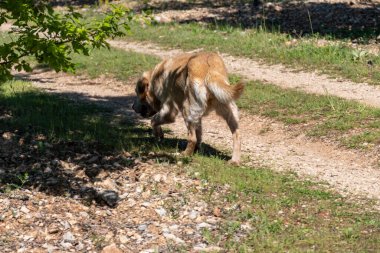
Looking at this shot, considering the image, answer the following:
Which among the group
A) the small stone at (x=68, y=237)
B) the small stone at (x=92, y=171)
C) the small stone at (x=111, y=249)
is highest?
the small stone at (x=111, y=249)

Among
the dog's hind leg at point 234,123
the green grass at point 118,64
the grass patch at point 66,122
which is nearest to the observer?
the dog's hind leg at point 234,123

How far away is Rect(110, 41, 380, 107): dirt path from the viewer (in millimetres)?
13775

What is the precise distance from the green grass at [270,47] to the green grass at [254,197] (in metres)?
5.55

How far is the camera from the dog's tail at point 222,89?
910 cm

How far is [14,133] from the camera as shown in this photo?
1063 centimetres

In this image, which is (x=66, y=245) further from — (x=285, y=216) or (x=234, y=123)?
(x=234, y=123)

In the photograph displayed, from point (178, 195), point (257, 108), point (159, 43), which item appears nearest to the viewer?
point (178, 195)

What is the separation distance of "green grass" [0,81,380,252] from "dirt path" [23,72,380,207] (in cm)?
47

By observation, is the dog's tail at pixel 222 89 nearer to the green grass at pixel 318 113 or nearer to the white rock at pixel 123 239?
the green grass at pixel 318 113

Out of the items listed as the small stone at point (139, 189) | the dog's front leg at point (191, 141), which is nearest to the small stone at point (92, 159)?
the small stone at point (139, 189)

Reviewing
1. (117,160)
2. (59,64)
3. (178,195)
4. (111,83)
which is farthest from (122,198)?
(111,83)

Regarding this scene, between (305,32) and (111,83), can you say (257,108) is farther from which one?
(305,32)

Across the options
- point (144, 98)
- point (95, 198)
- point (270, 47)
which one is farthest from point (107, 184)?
point (270, 47)

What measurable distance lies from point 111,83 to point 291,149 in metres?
6.76
